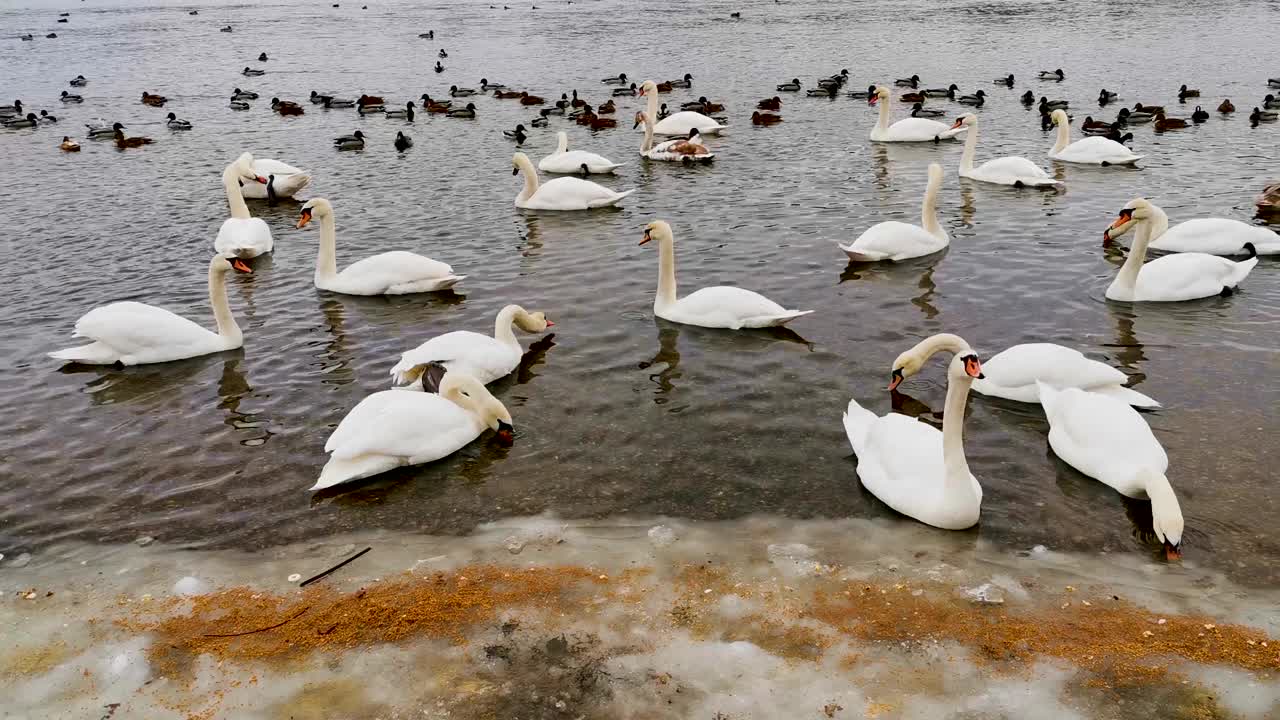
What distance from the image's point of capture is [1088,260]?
13719mm

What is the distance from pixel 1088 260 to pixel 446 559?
10356 millimetres

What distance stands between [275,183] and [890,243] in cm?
1170

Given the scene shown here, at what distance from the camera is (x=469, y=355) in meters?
10.1

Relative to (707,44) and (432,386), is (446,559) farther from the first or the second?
(707,44)

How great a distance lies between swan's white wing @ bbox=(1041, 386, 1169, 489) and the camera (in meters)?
7.57

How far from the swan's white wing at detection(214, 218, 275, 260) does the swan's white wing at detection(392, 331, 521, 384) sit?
240 inches

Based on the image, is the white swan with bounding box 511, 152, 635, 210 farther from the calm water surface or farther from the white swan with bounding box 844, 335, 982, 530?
the white swan with bounding box 844, 335, 982, 530

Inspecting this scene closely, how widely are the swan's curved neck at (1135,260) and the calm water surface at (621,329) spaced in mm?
374

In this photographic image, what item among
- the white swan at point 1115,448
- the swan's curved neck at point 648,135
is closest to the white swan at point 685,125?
the swan's curved neck at point 648,135

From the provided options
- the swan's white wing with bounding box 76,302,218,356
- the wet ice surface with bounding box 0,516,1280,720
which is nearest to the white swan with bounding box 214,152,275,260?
the swan's white wing with bounding box 76,302,218,356

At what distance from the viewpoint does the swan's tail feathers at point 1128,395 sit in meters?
9.03

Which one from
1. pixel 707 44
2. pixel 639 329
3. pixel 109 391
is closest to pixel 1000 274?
pixel 639 329

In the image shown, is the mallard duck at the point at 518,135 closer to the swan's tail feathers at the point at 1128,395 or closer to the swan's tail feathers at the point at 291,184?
the swan's tail feathers at the point at 291,184

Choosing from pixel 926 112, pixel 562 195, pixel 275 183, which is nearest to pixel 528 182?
pixel 562 195
